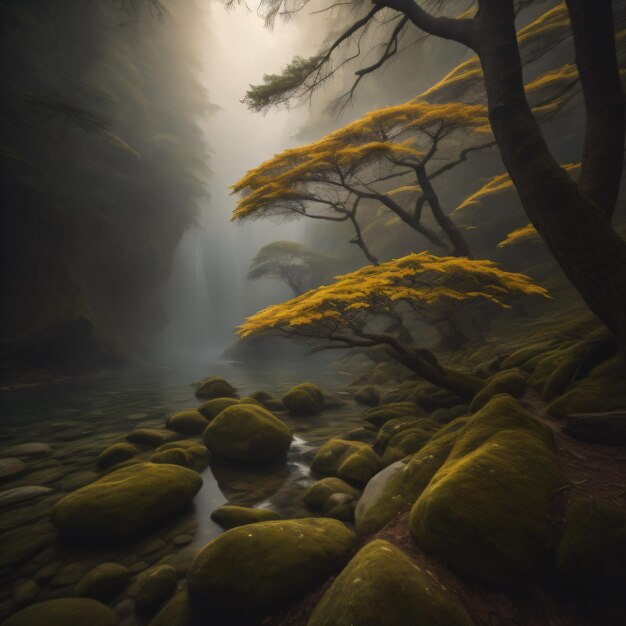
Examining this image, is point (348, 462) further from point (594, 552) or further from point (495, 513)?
point (594, 552)

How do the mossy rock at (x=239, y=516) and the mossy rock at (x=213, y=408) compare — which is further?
the mossy rock at (x=213, y=408)

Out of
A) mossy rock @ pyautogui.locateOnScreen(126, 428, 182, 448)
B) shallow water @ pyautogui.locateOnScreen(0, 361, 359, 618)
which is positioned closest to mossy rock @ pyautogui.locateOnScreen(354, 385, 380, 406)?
shallow water @ pyautogui.locateOnScreen(0, 361, 359, 618)

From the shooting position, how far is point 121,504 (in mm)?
3561

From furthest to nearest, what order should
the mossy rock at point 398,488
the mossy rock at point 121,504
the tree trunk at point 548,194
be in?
the mossy rock at point 121,504 < the mossy rock at point 398,488 < the tree trunk at point 548,194

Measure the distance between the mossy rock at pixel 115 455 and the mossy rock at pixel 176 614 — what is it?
13.0 ft

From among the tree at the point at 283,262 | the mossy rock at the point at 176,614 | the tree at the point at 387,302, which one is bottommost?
the mossy rock at the point at 176,614

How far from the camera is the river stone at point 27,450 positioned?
613 cm

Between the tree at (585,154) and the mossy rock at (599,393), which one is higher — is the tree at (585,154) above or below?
above

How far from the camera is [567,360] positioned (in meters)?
4.38

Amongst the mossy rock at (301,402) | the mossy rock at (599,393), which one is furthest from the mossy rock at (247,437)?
the mossy rock at (599,393)

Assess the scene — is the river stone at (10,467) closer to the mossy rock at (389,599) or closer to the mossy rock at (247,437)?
the mossy rock at (247,437)

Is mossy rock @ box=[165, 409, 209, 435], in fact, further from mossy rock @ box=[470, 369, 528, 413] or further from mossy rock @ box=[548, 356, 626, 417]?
mossy rock @ box=[548, 356, 626, 417]

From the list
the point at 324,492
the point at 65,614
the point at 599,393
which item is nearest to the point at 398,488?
the point at 324,492

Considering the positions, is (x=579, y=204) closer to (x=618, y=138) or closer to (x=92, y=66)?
(x=618, y=138)
